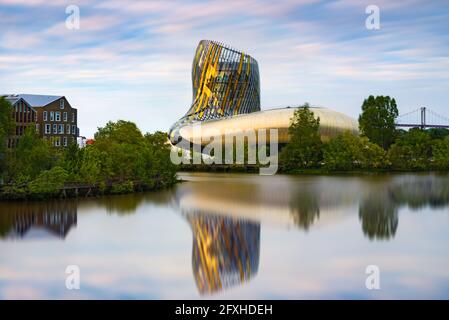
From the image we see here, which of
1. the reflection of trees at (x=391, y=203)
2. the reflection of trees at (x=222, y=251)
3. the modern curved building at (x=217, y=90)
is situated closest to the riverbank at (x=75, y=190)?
the reflection of trees at (x=222, y=251)

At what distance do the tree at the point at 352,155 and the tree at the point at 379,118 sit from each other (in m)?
4.92

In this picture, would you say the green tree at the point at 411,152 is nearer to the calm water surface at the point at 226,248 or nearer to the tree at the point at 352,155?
the tree at the point at 352,155

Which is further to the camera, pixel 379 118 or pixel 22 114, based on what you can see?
pixel 379 118

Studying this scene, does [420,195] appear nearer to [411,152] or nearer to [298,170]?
[298,170]

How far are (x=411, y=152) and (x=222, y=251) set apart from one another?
4571 centimetres

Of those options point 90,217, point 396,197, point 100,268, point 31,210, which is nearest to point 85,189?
point 31,210

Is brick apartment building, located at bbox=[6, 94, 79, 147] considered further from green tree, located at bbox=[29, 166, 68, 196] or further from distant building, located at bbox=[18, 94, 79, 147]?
green tree, located at bbox=[29, 166, 68, 196]

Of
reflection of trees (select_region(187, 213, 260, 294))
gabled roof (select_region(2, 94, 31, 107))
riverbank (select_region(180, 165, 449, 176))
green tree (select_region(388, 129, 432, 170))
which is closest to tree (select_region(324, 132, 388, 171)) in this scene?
riverbank (select_region(180, 165, 449, 176))

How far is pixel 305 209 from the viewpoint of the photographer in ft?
77.4

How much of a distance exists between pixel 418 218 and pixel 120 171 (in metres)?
16.2

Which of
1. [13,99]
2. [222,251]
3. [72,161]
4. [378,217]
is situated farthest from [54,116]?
[222,251]

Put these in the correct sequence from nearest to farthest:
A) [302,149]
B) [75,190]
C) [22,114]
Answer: [75,190] < [22,114] < [302,149]

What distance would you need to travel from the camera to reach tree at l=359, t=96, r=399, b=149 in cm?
6025
